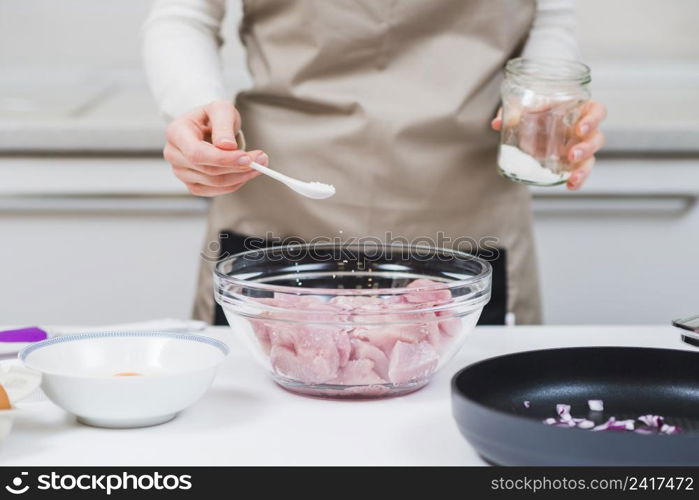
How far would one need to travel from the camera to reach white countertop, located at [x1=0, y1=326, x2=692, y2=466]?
666 millimetres

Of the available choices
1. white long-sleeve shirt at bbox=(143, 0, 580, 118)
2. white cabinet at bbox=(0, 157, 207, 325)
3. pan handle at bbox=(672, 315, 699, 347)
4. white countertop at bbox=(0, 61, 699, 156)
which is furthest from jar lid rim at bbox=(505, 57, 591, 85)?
white cabinet at bbox=(0, 157, 207, 325)

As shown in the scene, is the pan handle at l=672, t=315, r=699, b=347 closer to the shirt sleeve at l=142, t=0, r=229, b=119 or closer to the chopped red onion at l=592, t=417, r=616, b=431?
the chopped red onion at l=592, t=417, r=616, b=431

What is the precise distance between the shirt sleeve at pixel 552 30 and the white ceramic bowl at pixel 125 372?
71 centimetres

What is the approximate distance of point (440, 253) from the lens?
944 millimetres

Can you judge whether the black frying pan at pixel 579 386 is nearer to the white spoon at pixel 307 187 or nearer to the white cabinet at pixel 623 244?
the white spoon at pixel 307 187

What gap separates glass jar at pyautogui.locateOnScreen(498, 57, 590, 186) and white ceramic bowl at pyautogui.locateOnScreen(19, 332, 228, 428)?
44cm

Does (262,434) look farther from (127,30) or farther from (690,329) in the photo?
(127,30)

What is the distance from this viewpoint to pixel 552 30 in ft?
4.22

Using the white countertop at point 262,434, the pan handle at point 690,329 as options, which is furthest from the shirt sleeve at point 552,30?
the white countertop at point 262,434

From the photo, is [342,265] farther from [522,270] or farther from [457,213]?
[522,270]

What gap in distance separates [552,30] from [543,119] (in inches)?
12.2

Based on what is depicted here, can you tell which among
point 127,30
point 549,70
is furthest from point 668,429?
point 127,30

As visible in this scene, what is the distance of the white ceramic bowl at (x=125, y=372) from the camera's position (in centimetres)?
69

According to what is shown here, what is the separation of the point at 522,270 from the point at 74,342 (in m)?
0.72
